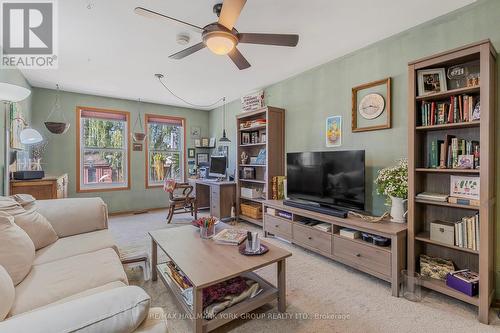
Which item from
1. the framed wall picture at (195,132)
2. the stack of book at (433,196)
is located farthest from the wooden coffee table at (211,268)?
the framed wall picture at (195,132)

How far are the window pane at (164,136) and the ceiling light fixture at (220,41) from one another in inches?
159

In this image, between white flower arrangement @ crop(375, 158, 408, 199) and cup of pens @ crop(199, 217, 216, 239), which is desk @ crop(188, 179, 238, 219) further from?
white flower arrangement @ crop(375, 158, 408, 199)

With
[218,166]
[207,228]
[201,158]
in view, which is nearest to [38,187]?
[207,228]

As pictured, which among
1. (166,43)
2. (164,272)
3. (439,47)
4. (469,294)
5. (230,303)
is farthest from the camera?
(166,43)

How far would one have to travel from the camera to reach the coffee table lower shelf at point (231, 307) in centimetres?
153

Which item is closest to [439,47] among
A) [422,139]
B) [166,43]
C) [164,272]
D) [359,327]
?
[422,139]

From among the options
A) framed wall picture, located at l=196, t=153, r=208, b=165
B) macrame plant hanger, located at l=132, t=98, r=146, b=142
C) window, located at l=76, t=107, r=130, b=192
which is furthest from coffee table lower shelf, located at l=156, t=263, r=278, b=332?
framed wall picture, located at l=196, t=153, r=208, b=165

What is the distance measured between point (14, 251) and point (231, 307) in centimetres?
135

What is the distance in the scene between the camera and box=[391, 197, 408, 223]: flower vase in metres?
2.35

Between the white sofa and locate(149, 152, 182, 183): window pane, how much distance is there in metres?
3.13

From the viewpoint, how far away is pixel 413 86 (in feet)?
6.89

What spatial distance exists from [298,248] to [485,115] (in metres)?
2.27

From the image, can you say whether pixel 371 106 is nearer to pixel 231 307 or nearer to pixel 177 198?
pixel 231 307

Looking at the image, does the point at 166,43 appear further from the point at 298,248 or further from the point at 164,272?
the point at 298,248
